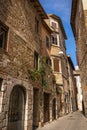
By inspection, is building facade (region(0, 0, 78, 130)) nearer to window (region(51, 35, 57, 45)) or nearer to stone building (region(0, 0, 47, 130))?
stone building (region(0, 0, 47, 130))

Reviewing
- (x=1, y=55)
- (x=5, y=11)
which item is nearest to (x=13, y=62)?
(x=1, y=55)

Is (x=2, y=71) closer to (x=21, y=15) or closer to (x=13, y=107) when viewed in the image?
(x=13, y=107)

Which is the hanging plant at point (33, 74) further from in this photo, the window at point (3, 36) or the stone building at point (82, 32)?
the stone building at point (82, 32)

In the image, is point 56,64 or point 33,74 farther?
point 56,64

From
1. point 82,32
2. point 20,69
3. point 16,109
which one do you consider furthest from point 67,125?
point 82,32

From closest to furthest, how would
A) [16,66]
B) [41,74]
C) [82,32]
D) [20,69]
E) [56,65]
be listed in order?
[16,66]
[20,69]
[41,74]
[82,32]
[56,65]

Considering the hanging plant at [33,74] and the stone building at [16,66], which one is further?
the hanging plant at [33,74]

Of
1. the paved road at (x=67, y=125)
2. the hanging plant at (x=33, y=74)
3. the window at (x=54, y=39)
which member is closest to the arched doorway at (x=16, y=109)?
the hanging plant at (x=33, y=74)

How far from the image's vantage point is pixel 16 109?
7.48 meters

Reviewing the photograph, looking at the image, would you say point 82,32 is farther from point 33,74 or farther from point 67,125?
point 67,125

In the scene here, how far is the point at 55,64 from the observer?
52.6 feet

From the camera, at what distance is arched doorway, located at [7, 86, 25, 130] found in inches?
275

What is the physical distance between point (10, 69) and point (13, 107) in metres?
2.03

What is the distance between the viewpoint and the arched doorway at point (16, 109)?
699 cm
